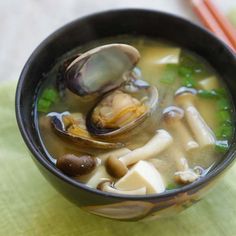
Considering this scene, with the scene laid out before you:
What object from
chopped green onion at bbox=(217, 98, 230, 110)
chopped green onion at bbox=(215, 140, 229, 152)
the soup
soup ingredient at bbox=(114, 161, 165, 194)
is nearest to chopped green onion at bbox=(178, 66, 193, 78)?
the soup

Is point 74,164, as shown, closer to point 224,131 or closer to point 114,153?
point 114,153

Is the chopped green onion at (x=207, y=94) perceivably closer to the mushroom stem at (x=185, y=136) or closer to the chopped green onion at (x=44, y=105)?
the mushroom stem at (x=185, y=136)

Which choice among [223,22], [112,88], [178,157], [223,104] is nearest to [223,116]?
[223,104]

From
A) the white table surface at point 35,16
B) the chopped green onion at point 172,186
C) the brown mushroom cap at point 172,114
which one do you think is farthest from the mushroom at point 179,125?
the white table surface at point 35,16

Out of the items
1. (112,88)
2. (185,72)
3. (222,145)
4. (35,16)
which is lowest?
(222,145)

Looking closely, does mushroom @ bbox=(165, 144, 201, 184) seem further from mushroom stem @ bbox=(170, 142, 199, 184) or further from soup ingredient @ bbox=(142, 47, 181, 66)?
soup ingredient @ bbox=(142, 47, 181, 66)

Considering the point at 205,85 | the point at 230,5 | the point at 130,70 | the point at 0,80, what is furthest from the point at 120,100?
the point at 230,5

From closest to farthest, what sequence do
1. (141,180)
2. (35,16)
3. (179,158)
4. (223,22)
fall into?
(141,180) < (179,158) < (223,22) < (35,16)

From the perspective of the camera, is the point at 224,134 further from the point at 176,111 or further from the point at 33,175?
the point at 33,175
